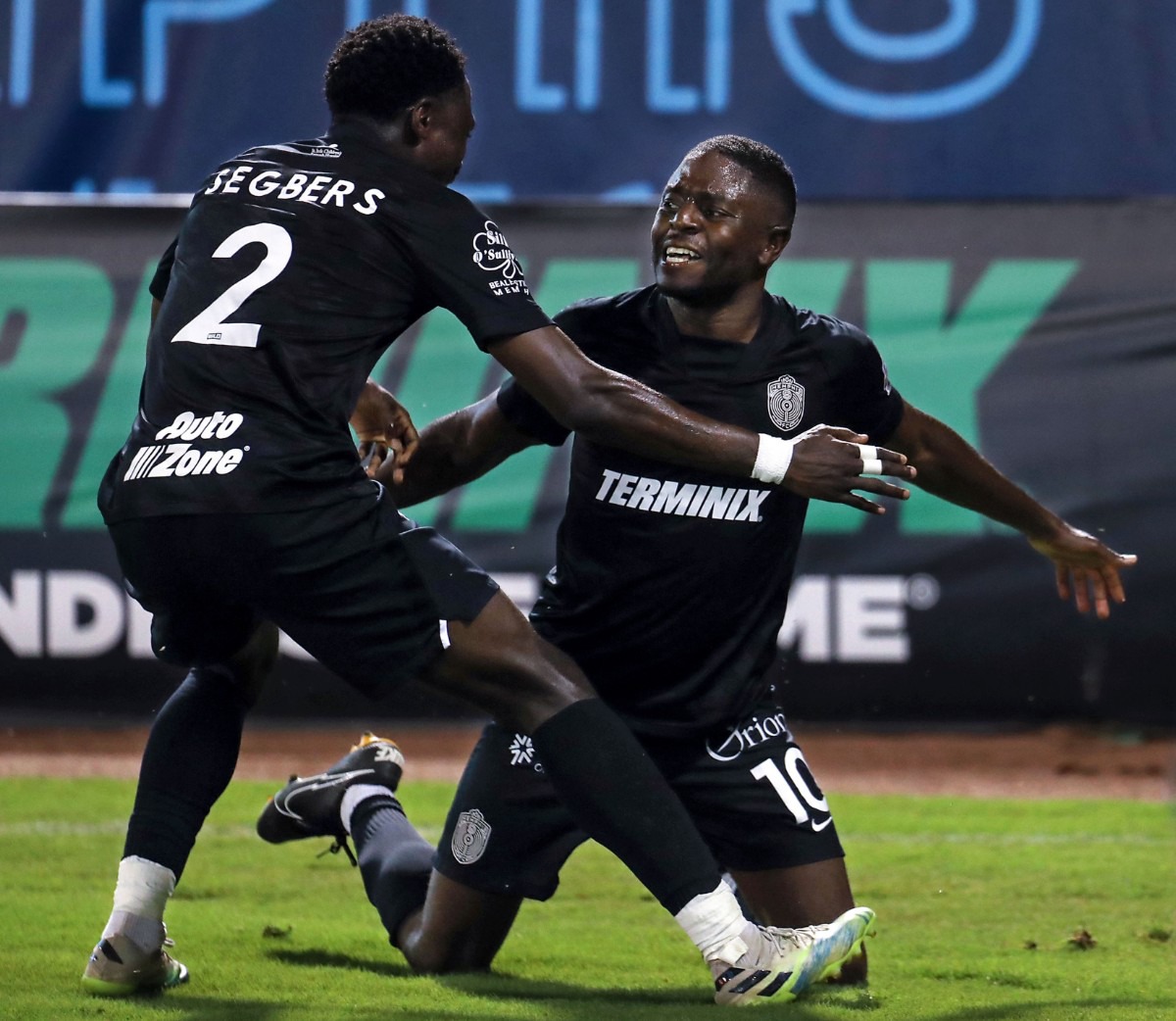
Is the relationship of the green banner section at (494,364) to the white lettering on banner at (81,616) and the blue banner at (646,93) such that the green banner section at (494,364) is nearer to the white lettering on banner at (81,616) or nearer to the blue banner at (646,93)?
the white lettering on banner at (81,616)

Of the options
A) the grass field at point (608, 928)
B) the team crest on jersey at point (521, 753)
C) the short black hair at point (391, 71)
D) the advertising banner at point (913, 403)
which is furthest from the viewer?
the advertising banner at point (913, 403)

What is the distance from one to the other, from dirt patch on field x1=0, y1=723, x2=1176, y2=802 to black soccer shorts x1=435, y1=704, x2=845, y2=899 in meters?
3.17

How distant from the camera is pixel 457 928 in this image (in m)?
3.79

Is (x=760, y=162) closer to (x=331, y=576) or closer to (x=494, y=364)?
(x=331, y=576)

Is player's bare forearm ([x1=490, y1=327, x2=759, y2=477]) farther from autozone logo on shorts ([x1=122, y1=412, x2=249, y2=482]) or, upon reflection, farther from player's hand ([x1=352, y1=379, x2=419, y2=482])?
player's hand ([x1=352, y1=379, x2=419, y2=482])

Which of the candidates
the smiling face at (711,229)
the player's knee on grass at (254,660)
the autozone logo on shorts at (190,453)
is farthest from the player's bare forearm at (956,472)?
the autozone logo on shorts at (190,453)

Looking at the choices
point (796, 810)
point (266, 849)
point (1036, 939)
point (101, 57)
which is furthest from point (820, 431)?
point (101, 57)

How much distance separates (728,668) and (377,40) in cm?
150

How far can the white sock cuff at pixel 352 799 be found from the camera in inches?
166

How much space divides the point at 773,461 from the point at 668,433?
0.20 metres

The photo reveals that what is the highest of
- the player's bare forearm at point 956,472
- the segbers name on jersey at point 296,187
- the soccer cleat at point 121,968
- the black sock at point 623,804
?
the segbers name on jersey at point 296,187

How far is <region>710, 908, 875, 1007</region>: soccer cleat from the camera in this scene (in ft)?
10.4

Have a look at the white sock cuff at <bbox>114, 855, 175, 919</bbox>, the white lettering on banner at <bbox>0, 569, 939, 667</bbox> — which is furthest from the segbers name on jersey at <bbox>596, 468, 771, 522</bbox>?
the white lettering on banner at <bbox>0, 569, 939, 667</bbox>

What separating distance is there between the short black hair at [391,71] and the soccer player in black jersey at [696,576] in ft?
2.08
